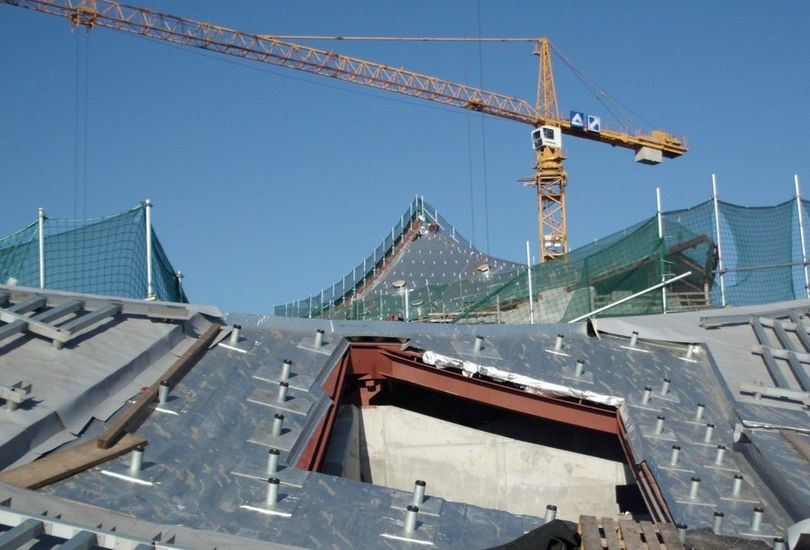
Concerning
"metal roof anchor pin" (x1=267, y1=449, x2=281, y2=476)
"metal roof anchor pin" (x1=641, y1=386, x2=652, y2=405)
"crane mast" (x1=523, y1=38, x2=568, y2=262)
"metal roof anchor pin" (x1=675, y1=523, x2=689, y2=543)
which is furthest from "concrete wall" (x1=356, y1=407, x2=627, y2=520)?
"crane mast" (x1=523, y1=38, x2=568, y2=262)

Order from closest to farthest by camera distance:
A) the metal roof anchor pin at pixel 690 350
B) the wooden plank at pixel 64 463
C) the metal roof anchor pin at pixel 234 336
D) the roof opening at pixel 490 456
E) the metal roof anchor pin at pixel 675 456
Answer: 1. the wooden plank at pixel 64 463
2. the metal roof anchor pin at pixel 675 456
3. the metal roof anchor pin at pixel 234 336
4. the roof opening at pixel 490 456
5. the metal roof anchor pin at pixel 690 350

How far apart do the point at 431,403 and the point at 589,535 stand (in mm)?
7084

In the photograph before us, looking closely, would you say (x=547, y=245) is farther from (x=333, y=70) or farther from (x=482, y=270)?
(x=482, y=270)

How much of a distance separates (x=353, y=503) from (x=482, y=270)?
23449 millimetres

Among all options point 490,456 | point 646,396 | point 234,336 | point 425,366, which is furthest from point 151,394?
point 646,396

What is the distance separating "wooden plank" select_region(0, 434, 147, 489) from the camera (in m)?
11.1

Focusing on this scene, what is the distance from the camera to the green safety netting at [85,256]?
17.2 m

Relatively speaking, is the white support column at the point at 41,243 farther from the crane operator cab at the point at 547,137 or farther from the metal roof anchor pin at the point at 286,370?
the crane operator cab at the point at 547,137

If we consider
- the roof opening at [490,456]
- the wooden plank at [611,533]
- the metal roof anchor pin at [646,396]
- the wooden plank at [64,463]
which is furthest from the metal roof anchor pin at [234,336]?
the wooden plank at [611,533]

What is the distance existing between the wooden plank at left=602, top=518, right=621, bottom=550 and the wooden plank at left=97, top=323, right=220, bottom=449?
5269 millimetres

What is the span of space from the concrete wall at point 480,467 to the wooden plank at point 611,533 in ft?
19.7

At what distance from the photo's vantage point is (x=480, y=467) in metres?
18.0

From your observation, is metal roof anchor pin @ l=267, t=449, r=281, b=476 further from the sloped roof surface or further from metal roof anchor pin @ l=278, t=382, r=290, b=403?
metal roof anchor pin @ l=278, t=382, r=290, b=403

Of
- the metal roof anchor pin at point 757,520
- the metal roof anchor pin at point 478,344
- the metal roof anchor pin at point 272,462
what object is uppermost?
the metal roof anchor pin at point 478,344
